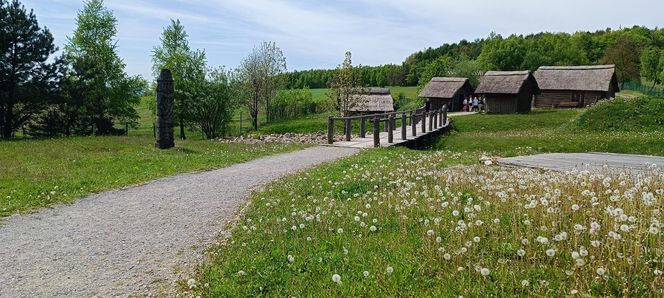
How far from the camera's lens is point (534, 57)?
100 meters

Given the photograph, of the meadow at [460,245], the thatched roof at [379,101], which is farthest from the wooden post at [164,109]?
the thatched roof at [379,101]

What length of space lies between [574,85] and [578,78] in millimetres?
1300

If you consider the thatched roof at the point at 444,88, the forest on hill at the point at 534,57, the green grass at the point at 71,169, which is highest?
the forest on hill at the point at 534,57

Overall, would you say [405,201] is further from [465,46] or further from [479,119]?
[465,46]

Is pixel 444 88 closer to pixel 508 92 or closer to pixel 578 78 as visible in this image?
pixel 508 92

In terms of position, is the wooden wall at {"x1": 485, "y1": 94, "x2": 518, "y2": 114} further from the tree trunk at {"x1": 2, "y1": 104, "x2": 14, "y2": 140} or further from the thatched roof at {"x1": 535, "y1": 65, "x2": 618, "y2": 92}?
the tree trunk at {"x1": 2, "y1": 104, "x2": 14, "y2": 140}

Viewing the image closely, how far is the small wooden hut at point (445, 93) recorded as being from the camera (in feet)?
190

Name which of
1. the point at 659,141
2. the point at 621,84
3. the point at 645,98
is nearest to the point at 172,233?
the point at 659,141

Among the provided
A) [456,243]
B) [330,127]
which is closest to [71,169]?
[330,127]

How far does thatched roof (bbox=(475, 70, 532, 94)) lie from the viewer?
164 ft

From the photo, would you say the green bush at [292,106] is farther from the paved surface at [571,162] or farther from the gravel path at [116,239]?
the gravel path at [116,239]

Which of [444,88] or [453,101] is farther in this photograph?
[453,101]

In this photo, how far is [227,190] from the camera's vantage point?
37.2 feet

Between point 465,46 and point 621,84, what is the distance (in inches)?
2288
